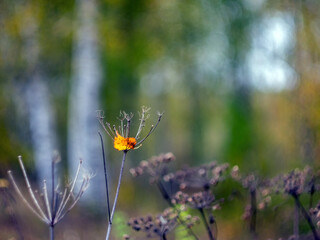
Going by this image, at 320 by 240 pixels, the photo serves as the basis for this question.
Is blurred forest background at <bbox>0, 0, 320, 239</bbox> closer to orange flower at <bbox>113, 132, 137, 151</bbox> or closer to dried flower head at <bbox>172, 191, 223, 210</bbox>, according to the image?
dried flower head at <bbox>172, 191, 223, 210</bbox>

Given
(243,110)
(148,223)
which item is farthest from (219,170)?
(243,110)

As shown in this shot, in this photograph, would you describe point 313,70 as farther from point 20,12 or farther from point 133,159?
point 133,159

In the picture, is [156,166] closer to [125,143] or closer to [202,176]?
[202,176]

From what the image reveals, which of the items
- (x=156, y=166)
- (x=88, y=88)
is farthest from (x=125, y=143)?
(x=88, y=88)

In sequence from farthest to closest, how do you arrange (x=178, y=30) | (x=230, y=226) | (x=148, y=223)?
(x=178, y=30) < (x=230, y=226) < (x=148, y=223)

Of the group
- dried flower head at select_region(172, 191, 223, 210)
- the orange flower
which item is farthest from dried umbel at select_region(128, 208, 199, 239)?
the orange flower

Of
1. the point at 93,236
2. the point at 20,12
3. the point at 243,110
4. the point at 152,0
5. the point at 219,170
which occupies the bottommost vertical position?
the point at 219,170

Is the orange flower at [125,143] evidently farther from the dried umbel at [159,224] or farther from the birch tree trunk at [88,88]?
the birch tree trunk at [88,88]

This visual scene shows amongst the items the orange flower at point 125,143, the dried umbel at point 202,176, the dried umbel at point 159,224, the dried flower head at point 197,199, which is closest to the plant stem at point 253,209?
the dried umbel at point 202,176
